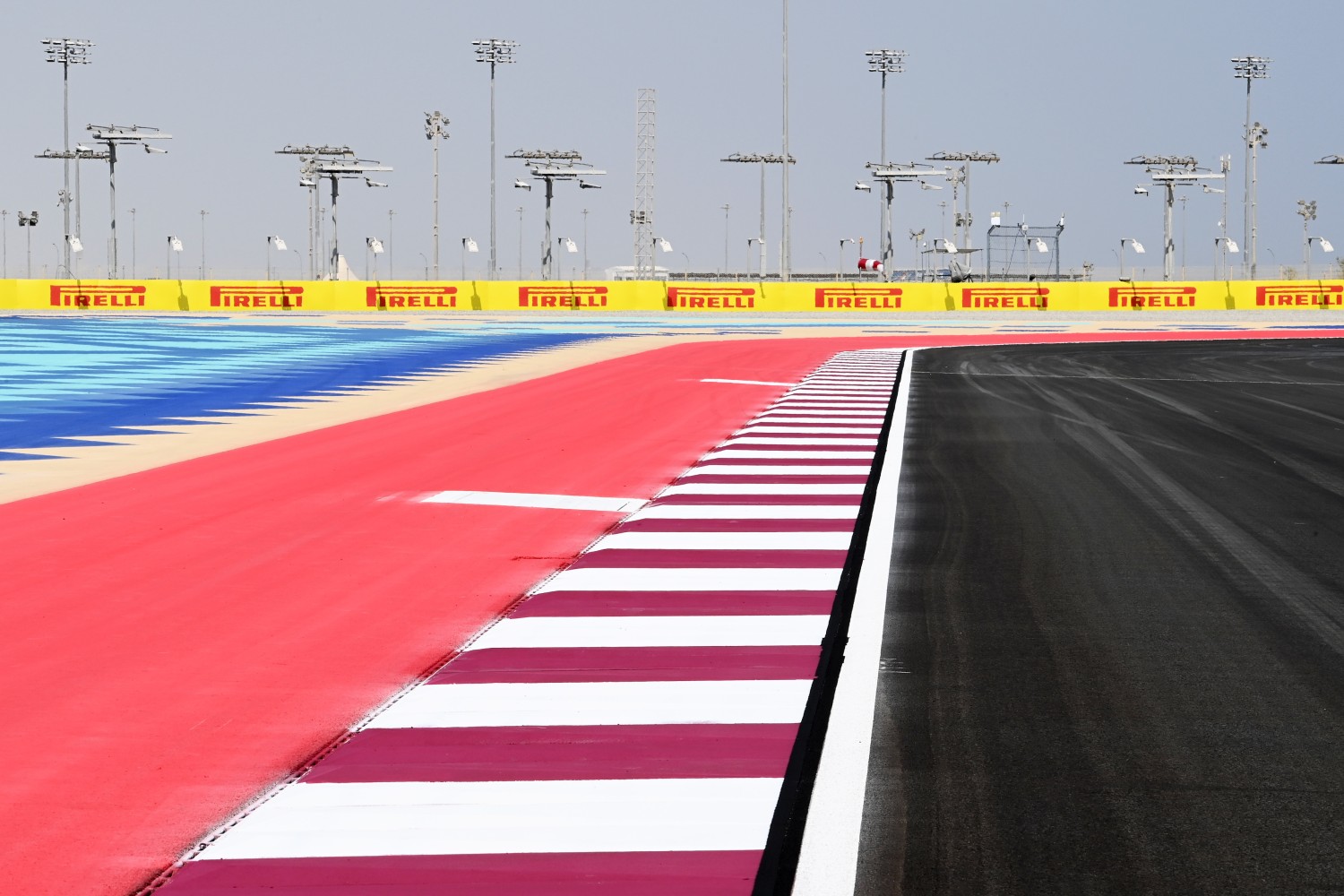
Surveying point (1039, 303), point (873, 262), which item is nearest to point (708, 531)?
point (1039, 303)

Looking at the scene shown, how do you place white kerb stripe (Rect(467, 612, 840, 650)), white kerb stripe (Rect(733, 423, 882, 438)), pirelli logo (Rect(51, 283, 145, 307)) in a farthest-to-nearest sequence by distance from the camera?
pirelli logo (Rect(51, 283, 145, 307)) → white kerb stripe (Rect(733, 423, 882, 438)) → white kerb stripe (Rect(467, 612, 840, 650))

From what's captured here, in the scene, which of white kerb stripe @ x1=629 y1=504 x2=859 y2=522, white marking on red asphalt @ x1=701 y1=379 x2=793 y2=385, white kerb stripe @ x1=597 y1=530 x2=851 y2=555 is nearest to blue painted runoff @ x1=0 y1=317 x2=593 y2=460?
white marking on red asphalt @ x1=701 y1=379 x2=793 y2=385

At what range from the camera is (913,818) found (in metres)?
4.50

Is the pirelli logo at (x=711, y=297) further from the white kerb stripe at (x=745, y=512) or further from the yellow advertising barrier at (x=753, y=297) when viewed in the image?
the white kerb stripe at (x=745, y=512)

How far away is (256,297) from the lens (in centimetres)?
6103

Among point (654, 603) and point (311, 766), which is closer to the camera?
point (311, 766)

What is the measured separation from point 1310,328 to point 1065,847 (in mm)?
47803

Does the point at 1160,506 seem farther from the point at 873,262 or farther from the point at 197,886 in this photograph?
the point at 873,262

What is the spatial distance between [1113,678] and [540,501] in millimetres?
5750

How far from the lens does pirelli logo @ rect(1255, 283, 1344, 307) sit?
194 ft

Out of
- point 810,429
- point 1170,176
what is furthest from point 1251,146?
point 810,429

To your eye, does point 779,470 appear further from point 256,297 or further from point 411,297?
point 256,297

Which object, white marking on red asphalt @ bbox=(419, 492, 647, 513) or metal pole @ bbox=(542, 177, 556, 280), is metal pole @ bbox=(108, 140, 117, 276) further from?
white marking on red asphalt @ bbox=(419, 492, 647, 513)

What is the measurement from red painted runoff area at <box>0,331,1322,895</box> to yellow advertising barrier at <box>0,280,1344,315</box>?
4387cm
